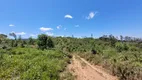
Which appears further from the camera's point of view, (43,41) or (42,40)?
(43,41)

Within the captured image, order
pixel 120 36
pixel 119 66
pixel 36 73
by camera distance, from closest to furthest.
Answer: pixel 36 73
pixel 119 66
pixel 120 36

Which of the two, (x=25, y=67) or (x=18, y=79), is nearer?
(x=18, y=79)

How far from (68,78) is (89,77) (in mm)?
2194

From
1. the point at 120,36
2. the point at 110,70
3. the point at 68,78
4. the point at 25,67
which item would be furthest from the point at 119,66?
the point at 120,36

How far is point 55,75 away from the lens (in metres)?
12.1

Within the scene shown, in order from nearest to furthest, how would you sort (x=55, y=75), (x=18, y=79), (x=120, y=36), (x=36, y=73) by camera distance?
(x=18, y=79) → (x=36, y=73) → (x=55, y=75) → (x=120, y=36)

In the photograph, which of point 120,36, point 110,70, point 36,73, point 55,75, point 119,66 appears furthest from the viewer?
point 120,36

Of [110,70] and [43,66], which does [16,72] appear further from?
[110,70]

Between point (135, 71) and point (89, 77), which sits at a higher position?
point (135, 71)

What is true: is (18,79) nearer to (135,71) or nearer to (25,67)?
(25,67)

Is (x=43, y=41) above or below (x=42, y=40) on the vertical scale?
below

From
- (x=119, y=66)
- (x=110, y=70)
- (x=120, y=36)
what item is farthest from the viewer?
(x=120, y=36)

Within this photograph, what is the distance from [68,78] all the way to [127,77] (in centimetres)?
458

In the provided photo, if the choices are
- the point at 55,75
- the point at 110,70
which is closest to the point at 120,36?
the point at 110,70
